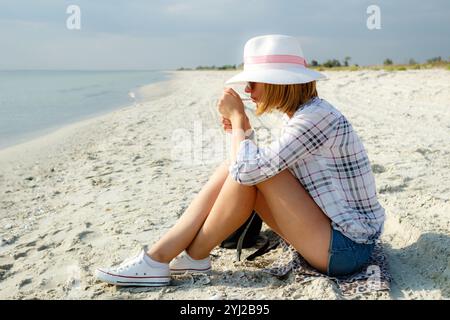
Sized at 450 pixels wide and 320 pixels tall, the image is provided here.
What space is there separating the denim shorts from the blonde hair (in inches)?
23.5

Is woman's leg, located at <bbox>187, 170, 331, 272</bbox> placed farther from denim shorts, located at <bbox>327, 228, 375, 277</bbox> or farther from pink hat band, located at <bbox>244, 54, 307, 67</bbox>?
pink hat band, located at <bbox>244, 54, 307, 67</bbox>

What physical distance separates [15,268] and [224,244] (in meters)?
1.21

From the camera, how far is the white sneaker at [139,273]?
7.32 feet

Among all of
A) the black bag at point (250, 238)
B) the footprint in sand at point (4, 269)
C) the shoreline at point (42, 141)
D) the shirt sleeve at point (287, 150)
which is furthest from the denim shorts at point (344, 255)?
the shoreline at point (42, 141)

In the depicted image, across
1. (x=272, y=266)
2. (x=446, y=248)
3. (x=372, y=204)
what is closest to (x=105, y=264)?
(x=272, y=266)

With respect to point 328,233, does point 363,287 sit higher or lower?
lower

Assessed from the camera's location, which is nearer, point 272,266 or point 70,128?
point 272,266

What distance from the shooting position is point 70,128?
30.7ft

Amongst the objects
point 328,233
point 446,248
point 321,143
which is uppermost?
point 321,143

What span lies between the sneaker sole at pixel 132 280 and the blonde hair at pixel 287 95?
39.0 inches

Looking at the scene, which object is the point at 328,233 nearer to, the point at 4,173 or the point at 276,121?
the point at 4,173

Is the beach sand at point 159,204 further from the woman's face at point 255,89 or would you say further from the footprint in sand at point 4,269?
the woman's face at point 255,89

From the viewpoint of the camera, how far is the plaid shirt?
1994 mm

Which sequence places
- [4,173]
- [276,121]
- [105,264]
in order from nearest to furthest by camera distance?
[105,264] → [4,173] → [276,121]
